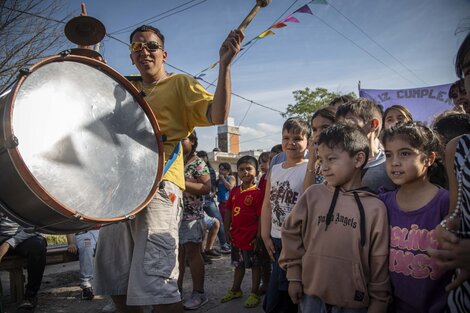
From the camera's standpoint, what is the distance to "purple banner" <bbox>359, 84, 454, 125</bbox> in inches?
221

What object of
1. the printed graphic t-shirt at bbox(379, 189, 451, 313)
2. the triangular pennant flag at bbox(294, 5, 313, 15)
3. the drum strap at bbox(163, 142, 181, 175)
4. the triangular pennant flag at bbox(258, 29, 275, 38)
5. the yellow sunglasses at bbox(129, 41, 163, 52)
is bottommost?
the printed graphic t-shirt at bbox(379, 189, 451, 313)

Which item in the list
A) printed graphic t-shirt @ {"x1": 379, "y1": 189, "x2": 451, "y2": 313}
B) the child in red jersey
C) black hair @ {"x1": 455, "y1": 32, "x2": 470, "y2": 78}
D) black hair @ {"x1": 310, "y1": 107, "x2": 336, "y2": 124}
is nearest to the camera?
black hair @ {"x1": 455, "y1": 32, "x2": 470, "y2": 78}

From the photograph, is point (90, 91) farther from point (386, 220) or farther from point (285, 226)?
point (386, 220)

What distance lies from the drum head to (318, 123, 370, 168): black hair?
3.33 feet

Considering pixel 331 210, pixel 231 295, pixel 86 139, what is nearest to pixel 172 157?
pixel 86 139

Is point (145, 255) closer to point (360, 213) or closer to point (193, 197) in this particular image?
point (360, 213)

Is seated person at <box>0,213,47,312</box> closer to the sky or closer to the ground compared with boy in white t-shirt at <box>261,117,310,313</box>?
closer to the ground

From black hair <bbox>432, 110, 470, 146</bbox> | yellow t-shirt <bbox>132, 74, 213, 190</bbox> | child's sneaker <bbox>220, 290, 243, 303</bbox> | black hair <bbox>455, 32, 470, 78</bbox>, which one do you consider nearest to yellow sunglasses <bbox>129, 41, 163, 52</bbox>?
yellow t-shirt <bbox>132, 74, 213, 190</bbox>

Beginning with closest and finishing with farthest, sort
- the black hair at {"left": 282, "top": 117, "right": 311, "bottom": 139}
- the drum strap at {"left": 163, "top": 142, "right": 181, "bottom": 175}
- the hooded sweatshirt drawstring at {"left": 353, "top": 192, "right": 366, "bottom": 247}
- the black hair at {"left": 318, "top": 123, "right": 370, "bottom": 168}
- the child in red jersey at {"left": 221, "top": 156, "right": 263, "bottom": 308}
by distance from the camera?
the hooded sweatshirt drawstring at {"left": 353, "top": 192, "right": 366, "bottom": 247} < the black hair at {"left": 318, "top": 123, "right": 370, "bottom": 168} < the drum strap at {"left": 163, "top": 142, "right": 181, "bottom": 175} < the black hair at {"left": 282, "top": 117, "right": 311, "bottom": 139} < the child in red jersey at {"left": 221, "top": 156, "right": 263, "bottom": 308}

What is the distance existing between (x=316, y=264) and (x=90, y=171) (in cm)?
127

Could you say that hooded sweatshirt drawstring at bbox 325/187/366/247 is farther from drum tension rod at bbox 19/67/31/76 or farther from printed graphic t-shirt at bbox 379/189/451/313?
drum tension rod at bbox 19/67/31/76

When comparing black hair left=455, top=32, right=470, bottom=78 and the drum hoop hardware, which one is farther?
the drum hoop hardware

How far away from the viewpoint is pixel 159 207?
2.13 m

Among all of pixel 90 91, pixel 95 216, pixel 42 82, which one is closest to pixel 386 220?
pixel 95 216
